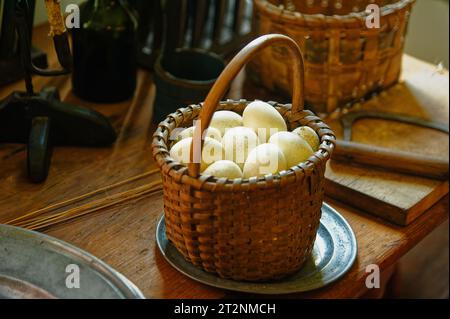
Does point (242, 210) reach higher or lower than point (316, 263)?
higher

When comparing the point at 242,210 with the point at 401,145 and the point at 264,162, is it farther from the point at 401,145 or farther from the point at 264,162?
the point at 401,145

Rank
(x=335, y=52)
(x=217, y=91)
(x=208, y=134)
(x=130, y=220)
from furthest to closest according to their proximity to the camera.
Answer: (x=335, y=52), (x=130, y=220), (x=208, y=134), (x=217, y=91)

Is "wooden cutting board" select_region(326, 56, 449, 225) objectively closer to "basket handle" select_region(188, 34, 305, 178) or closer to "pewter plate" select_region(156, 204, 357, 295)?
"pewter plate" select_region(156, 204, 357, 295)

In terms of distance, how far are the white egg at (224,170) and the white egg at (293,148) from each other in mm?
73

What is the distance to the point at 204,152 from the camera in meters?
0.93

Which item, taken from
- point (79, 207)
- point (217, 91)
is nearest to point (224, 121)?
point (217, 91)

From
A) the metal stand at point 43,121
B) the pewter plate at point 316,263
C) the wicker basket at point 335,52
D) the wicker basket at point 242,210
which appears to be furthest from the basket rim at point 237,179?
the wicker basket at point 335,52

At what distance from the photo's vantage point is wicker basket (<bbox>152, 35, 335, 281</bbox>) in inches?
33.9

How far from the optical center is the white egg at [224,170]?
895mm

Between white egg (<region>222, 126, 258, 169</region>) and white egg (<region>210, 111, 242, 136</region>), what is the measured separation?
46 mm

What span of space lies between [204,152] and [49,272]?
10.6 inches

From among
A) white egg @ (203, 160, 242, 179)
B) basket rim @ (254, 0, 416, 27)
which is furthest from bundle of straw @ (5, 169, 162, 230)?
basket rim @ (254, 0, 416, 27)

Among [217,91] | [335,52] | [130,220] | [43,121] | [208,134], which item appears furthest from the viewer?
[335,52]

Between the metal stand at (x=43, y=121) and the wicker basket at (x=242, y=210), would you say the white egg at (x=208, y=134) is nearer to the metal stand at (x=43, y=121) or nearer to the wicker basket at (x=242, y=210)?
the wicker basket at (x=242, y=210)
